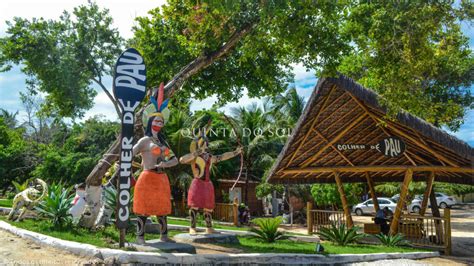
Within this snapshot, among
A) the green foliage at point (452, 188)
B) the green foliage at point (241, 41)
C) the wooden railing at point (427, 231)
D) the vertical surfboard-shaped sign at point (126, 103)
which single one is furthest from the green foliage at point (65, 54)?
the green foliage at point (452, 188)

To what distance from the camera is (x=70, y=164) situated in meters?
26.4

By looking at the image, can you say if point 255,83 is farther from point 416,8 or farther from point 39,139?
point 39,139

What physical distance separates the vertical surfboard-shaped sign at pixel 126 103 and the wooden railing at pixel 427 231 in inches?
373

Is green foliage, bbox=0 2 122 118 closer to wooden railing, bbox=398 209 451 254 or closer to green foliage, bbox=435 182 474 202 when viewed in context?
wooden railing, bbox=398 209 451 254

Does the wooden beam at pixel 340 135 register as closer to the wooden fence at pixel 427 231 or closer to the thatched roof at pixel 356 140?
the thatched roof at pixel 356 140

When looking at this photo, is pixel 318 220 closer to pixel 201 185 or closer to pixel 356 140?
pixel 356 140

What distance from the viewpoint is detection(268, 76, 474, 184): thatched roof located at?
503 inches

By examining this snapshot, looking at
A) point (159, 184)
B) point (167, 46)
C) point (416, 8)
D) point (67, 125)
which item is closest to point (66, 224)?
point (159, 184)

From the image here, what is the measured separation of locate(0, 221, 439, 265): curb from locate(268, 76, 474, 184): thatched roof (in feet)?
14.9

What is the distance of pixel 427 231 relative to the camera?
558 inches

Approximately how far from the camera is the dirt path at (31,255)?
23.5 feet

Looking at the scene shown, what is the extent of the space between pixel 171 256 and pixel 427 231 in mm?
9704

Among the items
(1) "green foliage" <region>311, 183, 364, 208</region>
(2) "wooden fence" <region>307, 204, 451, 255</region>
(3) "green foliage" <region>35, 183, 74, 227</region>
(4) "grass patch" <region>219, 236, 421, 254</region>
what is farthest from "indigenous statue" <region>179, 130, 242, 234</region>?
(1) "green foliage" <region>311, 183, 364, 208</region>

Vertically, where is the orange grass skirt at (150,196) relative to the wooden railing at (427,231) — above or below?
above
